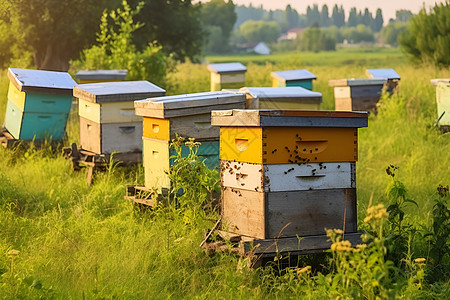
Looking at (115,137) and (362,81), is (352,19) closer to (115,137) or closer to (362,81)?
(362,81)

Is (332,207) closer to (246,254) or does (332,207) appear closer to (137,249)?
(246,254)

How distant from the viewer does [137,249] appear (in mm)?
4715

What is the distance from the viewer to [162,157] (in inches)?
221

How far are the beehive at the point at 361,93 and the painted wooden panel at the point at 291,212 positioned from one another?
7381 mm

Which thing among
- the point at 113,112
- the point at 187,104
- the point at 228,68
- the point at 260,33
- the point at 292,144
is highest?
the point at 260,33

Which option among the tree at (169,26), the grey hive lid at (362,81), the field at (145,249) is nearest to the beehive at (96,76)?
the field at (145,249)

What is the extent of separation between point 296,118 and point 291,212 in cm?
61

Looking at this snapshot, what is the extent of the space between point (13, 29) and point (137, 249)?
643 inches

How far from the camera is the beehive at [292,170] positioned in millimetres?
4172

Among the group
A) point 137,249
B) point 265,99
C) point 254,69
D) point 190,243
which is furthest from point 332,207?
point 254,69

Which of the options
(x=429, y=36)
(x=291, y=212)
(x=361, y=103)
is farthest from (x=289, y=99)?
(x=429, y=36)

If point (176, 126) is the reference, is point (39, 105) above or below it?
above

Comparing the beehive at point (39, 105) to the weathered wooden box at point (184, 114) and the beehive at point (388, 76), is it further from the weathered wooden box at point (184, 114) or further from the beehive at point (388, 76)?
the beehive at point (388, 76)

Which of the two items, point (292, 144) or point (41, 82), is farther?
point (41, 82)
